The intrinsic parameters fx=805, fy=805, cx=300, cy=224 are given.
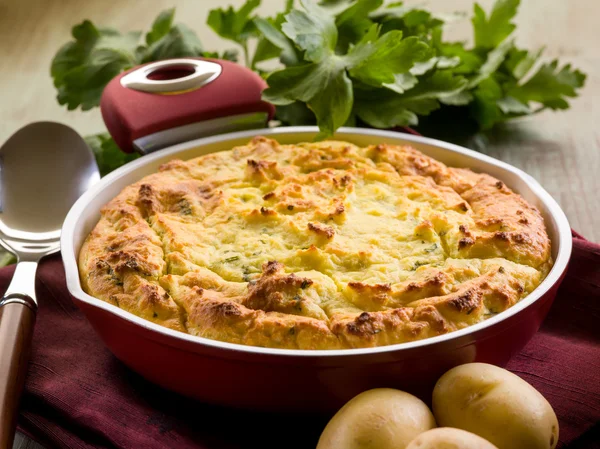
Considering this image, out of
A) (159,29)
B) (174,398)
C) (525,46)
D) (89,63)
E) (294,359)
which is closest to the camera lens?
(294,359)

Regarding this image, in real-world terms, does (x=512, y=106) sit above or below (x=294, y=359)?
below

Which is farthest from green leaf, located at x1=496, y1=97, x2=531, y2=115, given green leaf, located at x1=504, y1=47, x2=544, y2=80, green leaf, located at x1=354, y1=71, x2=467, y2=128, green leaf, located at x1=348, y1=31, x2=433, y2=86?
green leaf, located at x1=348, y1=31, x2=433, y2=86

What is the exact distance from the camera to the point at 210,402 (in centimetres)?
226

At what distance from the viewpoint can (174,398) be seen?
2.39m

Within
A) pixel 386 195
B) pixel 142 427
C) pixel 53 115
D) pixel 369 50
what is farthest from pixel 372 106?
pixel 53 115

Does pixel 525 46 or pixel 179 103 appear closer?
pixel 179 103

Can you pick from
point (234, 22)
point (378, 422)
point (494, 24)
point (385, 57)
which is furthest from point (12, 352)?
point (494, 24)

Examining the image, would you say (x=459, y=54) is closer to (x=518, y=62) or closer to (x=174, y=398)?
(x=518, y=62)

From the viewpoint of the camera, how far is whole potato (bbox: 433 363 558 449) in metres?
1.93

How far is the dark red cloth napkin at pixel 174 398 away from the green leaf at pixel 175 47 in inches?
62.0

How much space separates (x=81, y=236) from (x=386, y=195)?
106 centimetres

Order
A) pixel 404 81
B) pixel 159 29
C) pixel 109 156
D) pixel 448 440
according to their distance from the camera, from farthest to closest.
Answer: pixel 159 29
pixel 109 156
pixel 404 81
pixel 448 440

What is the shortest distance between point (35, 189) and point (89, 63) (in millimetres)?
876

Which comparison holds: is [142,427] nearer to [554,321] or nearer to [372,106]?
[554,321]
